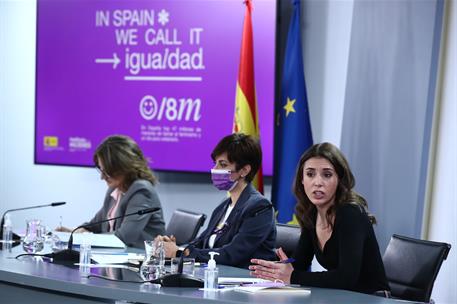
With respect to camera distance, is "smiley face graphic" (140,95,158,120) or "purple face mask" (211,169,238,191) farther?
"smiley face graphic" (140,95,158,120)

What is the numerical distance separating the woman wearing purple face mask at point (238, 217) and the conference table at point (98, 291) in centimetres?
14

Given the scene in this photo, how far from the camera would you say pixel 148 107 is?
21.2ft

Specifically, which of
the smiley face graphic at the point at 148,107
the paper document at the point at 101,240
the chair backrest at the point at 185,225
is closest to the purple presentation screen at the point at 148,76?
the smiley face graphic at the point at 148,107

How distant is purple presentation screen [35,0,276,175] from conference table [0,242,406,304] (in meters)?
2.30

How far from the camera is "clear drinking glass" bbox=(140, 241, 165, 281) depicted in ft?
11.3

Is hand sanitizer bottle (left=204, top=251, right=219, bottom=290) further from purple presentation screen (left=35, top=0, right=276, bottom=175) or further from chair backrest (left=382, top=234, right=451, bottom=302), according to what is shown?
purple presentation screen (left=35, top=0, right=276, bottom=175)

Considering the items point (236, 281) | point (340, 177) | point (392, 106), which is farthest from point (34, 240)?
point (392, 106)

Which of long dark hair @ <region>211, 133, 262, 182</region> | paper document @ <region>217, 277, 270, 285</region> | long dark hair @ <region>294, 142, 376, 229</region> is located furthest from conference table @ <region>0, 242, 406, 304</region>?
long dark hair @ <region>211, 133, 262, 182</region>

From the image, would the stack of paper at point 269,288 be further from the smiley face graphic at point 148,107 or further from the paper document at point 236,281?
the smiley face graphic at point 148,107

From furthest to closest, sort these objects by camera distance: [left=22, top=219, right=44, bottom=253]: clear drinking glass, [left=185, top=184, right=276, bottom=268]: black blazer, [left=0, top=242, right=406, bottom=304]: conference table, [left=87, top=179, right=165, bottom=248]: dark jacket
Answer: [left=87, top=179, right=165, bottom=248]: dark jacket, [left=22, top=219, right=44, bottom=253]: clear drinking glass, [left=185, top=184, right=276, bottom=268]: black blazer, [left=0, top=242, right=406, bottom=304]: conference table

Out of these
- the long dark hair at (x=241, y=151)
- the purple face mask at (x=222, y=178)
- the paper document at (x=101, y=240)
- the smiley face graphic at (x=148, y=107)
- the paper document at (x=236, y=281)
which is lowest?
the paper document at (x=101, y=240)

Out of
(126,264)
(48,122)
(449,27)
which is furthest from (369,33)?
(48,122)

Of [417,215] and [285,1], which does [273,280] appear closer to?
[417,215]

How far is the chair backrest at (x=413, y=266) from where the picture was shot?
3.59 metres
